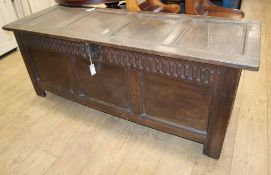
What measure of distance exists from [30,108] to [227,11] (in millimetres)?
2095

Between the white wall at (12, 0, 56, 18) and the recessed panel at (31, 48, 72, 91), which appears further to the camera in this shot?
the white wall at (12, 0, 56, 18)

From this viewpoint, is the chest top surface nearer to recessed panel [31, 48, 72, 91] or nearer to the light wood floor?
recessed panel [31, 48, 72, 91]

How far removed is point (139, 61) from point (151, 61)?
8 cm

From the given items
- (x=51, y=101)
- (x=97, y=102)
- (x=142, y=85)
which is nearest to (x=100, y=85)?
(x=97, y=102)

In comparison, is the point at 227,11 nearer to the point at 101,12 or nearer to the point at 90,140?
the point at 101,12

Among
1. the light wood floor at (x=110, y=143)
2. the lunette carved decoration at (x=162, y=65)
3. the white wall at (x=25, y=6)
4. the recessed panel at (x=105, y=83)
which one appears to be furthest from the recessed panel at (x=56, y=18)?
the white wall at (x=25, y=6)

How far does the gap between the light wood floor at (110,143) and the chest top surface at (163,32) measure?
71cm

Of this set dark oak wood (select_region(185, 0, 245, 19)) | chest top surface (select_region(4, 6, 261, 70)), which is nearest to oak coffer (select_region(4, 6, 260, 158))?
chest top surface (select_region(4, 6, 261, 70))

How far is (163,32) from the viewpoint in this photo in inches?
55.5

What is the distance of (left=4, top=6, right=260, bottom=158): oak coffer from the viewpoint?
46.5 inches

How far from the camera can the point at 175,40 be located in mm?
1298

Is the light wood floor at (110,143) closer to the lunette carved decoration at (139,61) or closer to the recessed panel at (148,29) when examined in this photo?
the lunette carved decoration at (139,61)

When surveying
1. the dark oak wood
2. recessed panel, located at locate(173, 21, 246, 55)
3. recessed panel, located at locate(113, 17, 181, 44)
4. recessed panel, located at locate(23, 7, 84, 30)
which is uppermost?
recessed panel, located at locate(23, 7, 84, 30)

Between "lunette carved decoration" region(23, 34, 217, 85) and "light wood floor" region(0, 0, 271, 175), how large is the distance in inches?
21.9
